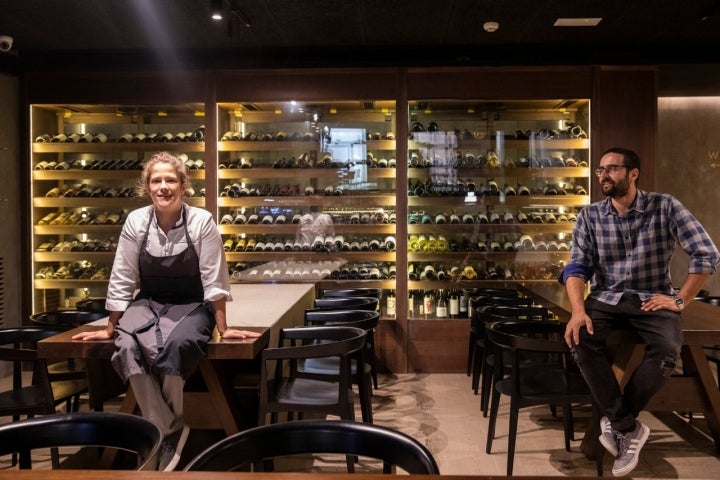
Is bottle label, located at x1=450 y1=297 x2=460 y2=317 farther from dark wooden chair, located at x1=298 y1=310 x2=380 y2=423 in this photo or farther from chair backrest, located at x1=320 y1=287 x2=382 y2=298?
dark wooden chair, located at x1=298 y1=310 x2=380 y2=423

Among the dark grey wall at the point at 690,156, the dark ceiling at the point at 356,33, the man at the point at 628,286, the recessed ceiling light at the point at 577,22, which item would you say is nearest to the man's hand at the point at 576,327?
the man at the point at 628,286

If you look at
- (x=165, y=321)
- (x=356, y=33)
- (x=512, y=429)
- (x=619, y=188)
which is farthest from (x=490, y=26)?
(x=165, y=321)

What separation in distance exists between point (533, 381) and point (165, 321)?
1.96 meters

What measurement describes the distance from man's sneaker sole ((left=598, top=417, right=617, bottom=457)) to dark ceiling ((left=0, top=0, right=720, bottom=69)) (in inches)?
117

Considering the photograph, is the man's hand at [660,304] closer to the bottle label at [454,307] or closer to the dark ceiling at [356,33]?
the dark ceiling at [356,33]

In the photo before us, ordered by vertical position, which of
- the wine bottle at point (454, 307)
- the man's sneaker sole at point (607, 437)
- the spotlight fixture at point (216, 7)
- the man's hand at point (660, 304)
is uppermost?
the spotlight fixture at point (216, 7)

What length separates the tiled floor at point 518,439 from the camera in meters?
3.44

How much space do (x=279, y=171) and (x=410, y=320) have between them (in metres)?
1.89

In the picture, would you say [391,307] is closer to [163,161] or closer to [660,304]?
[660,304]

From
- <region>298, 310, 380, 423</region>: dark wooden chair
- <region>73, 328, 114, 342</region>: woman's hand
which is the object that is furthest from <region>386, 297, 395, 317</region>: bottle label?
<region>73, 328, 114, 342</region>: woman's hand

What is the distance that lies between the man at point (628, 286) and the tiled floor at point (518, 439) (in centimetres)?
44

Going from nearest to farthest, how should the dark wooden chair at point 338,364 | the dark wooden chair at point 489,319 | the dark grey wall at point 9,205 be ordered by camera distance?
the dark wooden chair at point 338,364 → the dark wooden chair at point 489,319 → the dark grey wall at point 9,205

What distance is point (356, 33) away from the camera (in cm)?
534

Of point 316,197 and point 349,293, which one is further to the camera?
point 316,197
